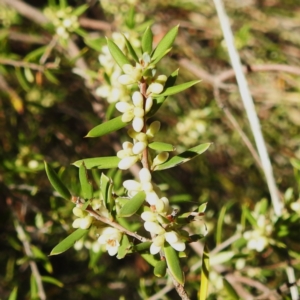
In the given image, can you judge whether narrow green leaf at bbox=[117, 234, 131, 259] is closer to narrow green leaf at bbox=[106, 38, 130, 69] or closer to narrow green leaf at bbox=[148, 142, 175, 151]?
narrow green leaf at bbox=[148, 142, 175, 151]

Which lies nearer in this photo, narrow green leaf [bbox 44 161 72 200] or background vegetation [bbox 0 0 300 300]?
narrow green leaf [bbox 44 161 72 200]

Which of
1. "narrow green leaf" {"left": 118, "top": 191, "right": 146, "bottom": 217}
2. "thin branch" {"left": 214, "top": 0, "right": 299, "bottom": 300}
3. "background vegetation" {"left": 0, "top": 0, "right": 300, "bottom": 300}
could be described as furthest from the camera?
"background vegetation" {"left": 0, "top": 0, "right": 300, "bottom": 300}

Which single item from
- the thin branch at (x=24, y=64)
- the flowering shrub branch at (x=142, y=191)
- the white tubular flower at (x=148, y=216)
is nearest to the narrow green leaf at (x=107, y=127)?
the flowering shrub branch at (x=142, y=191)

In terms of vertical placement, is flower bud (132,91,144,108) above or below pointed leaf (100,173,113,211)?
above

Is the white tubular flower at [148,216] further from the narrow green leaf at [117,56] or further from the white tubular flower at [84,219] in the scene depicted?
the narrow green leaf at [117,56]

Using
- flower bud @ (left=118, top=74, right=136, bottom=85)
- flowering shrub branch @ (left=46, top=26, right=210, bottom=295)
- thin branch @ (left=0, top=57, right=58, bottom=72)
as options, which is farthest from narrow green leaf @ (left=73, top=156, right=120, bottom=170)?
thin branch @ (left=0, top=57, right=58, bottom=72)

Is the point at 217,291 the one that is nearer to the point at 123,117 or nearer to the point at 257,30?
the point at 123,117

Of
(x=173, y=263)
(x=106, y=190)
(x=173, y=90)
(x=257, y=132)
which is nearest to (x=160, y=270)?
(x=173, y=263)
